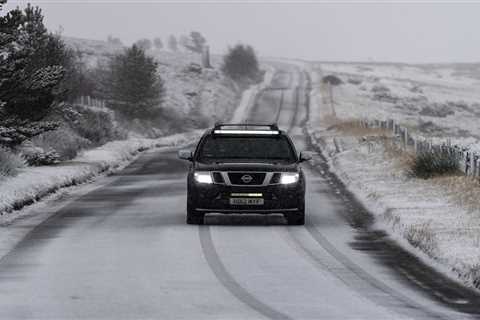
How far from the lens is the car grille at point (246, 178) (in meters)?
17.0

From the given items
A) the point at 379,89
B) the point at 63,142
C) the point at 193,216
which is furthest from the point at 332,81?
the point at 193,216

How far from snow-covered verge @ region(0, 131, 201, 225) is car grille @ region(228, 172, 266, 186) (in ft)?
13.5

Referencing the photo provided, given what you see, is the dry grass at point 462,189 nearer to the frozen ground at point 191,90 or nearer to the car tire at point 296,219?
the car tire at point 296,219

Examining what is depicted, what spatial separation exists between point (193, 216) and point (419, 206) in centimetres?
455

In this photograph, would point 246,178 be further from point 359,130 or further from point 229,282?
point 359,130

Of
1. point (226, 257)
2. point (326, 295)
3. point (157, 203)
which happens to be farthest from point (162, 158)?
point (326, 295)

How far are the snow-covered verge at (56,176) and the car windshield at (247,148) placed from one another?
12.2 feet

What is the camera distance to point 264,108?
288ft

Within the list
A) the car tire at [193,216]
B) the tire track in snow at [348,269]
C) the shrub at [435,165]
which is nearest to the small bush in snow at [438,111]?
the shrub at [435,165]

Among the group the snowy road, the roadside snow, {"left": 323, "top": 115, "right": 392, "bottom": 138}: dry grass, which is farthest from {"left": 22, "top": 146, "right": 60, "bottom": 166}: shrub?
the roadside snow

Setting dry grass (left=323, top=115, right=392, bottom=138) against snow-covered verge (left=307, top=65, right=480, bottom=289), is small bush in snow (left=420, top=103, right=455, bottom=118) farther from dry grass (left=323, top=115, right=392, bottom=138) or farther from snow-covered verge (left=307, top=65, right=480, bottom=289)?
snow-covered verge (left=307, top=65, right=480, bottom=289)

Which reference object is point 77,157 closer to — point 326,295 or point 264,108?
point 326,295

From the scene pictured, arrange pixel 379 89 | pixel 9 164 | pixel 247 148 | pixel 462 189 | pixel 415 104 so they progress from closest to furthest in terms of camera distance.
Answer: pixel 247 148, pixel 462 189, pixel 9 164, pixel 415 104, pixel 379 89

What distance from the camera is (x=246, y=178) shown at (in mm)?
16984
